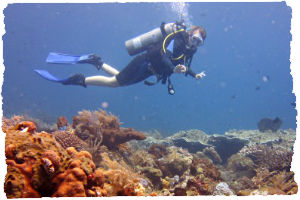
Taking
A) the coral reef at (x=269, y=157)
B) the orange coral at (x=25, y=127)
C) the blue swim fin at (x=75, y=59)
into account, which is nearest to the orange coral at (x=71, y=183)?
the orange coral at (x=25, y=127)

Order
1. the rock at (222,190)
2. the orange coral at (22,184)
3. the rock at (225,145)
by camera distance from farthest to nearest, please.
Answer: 1. the rock at (225,145)
2. the rock at (222,190)
3. the orange coral at (22,184)

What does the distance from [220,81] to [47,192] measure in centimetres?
16745

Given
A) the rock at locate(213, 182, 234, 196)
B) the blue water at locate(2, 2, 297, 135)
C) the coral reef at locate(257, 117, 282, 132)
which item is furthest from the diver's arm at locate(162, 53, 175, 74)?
the blue water at locate(2, 2, 297, 135)

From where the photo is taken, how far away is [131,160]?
551 cm

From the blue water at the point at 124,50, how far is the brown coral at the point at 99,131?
22889mm

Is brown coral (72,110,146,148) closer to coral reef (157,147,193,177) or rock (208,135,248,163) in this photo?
coral reef (157,147,193,177)

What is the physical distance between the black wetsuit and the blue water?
836 inches

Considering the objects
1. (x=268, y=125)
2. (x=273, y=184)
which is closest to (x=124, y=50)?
(x=268, y=125)

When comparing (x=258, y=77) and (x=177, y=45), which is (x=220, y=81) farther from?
(x=177, y=45)

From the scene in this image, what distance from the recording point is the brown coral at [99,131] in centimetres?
523

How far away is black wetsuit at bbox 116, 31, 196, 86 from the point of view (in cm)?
664

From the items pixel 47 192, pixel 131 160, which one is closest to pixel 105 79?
pixel 131 160

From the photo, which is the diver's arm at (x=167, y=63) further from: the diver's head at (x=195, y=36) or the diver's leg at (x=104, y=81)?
the diver's leg at (x=104, y=81)

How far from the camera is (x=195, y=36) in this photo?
705 centimetres
